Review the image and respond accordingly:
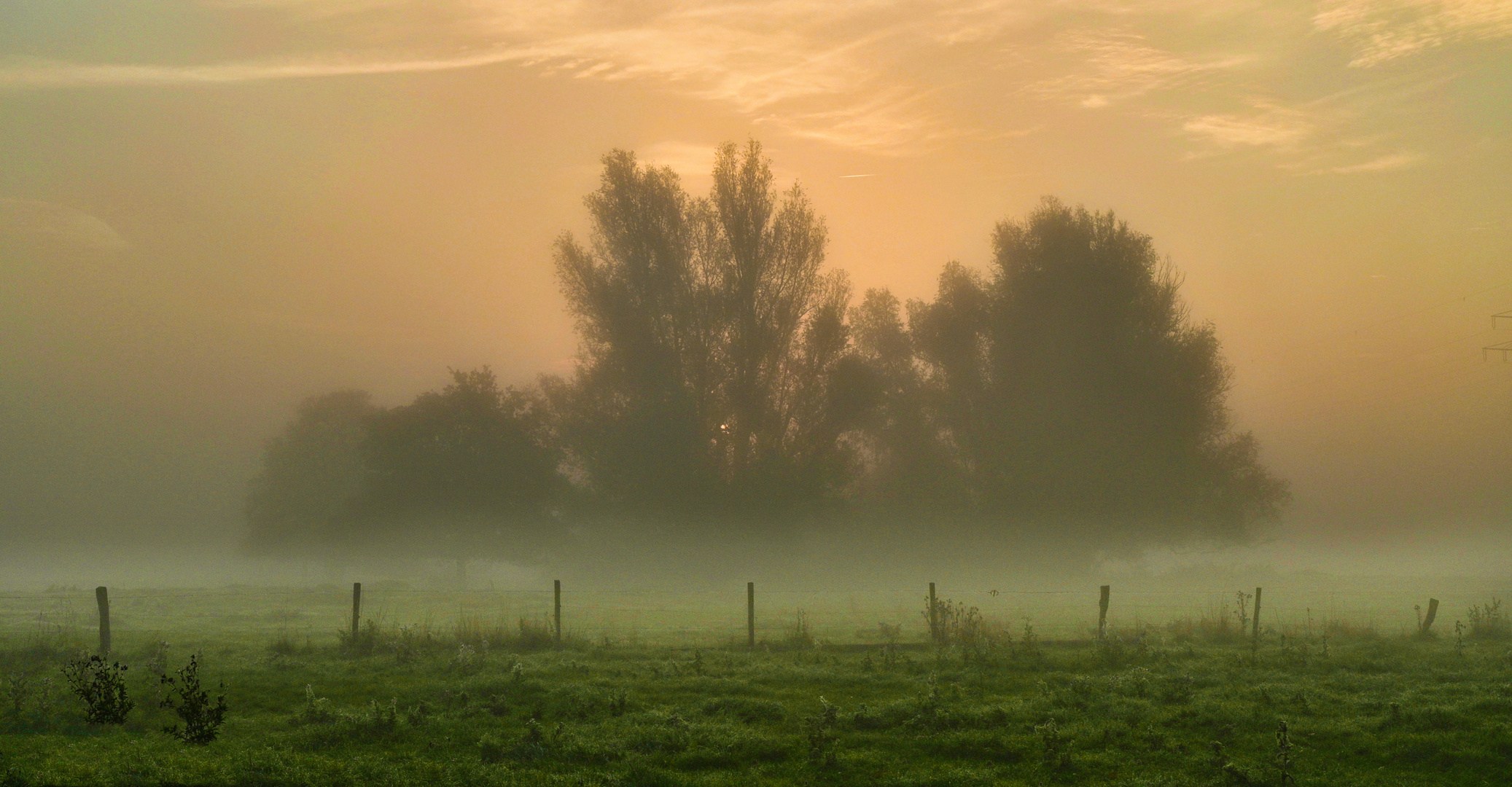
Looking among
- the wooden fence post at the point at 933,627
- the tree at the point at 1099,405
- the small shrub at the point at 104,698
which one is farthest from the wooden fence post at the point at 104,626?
the tree at the point at 1099,405

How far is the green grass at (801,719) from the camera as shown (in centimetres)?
1294

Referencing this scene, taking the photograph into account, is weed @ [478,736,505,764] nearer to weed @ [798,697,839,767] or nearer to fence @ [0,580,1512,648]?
weed @ [798,697,839,767]

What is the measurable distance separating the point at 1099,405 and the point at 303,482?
59205 millimetres

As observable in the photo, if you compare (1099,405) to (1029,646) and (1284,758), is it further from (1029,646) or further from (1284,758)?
(1284,758)

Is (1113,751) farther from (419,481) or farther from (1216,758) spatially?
(419,481)

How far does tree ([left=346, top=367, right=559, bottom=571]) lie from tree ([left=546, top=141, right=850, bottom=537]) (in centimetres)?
479

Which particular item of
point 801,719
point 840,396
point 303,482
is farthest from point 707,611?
point 303,482

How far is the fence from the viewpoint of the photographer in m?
27.1

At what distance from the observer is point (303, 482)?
237 feet

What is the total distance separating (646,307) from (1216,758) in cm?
3804

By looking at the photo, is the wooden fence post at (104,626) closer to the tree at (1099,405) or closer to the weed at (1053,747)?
the weed at (1053,747)

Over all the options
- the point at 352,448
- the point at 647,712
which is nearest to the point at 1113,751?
the point at 647,712

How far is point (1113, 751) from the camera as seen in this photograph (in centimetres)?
1380

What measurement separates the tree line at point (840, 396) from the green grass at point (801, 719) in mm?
25027
